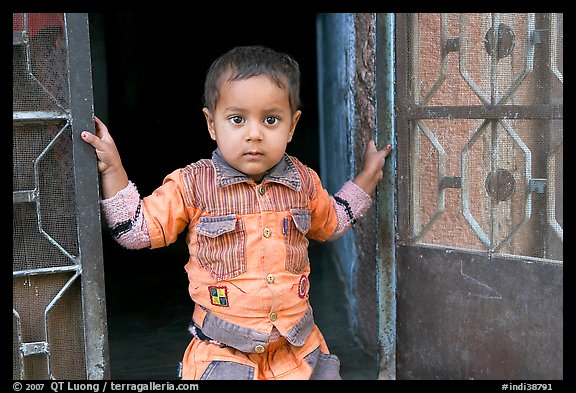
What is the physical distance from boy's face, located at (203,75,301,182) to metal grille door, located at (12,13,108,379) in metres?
0.45

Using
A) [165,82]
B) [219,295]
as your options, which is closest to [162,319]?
[219,295]

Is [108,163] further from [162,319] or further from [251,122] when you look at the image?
[162,319]

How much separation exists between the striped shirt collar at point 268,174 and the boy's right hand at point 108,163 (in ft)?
1.09

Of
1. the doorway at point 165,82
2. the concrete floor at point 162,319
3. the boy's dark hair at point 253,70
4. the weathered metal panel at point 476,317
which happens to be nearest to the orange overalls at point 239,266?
the boy's dark hair at point 253,70

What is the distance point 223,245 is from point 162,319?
6.96ft

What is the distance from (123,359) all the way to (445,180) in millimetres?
2051

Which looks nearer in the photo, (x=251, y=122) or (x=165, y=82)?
(x=251, y=122)

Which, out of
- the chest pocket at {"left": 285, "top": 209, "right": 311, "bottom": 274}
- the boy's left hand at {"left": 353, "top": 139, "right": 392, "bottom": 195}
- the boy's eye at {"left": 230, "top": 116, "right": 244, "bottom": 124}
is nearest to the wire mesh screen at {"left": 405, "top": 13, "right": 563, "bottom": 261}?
the boy's left hand at {"left": 353, "top": 139, "right": 392, "bottom": 195}

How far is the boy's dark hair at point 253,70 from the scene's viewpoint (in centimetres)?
229

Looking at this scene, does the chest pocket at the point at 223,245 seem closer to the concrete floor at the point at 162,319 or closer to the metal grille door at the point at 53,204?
the metal grille door at the point at 53,204

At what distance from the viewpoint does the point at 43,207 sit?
2271 mm

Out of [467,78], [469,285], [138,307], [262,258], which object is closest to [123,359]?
[138,307]

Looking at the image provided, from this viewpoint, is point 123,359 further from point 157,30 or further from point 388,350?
point 157,30

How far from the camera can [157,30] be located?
947cm
